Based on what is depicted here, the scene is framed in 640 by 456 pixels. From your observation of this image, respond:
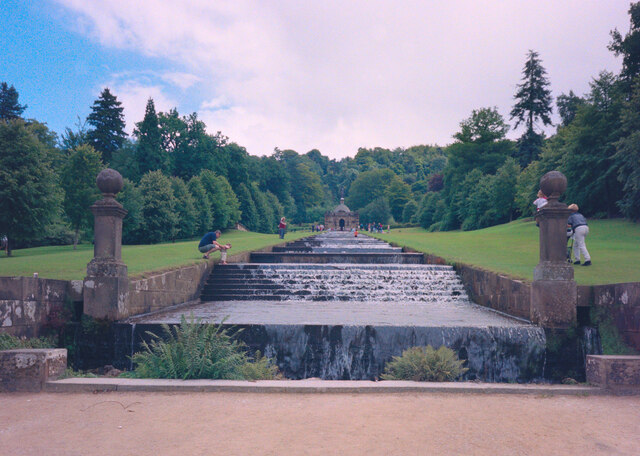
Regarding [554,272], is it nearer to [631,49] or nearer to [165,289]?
[165,289]

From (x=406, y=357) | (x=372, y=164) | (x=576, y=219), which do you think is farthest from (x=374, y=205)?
(x=406, y=357)

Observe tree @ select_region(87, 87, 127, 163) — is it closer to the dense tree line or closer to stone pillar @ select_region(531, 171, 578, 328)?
the dense tree line

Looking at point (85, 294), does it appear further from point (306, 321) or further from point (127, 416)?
point (127, 416)

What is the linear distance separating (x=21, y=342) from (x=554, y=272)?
9.77 meters

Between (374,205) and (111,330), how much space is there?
344ft

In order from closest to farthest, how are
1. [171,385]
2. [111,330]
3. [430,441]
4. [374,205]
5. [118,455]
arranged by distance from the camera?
[118,455] < [430,441] < [171,385] < [111,330] < [374,205]

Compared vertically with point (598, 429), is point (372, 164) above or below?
above

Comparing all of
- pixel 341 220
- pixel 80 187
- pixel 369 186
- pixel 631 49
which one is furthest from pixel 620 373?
pixel 369 186

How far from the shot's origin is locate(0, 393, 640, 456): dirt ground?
12.5 ft

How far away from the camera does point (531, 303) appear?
31.3 ft

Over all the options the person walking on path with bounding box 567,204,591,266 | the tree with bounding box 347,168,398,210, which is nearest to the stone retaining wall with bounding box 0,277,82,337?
the person walking on path with bounding box 567,204,591,266

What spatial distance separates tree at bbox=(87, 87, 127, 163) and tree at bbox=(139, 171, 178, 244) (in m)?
29.0

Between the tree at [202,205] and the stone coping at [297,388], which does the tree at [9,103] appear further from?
the stone coping at [297,388]

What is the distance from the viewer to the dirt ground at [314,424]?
151 inches
